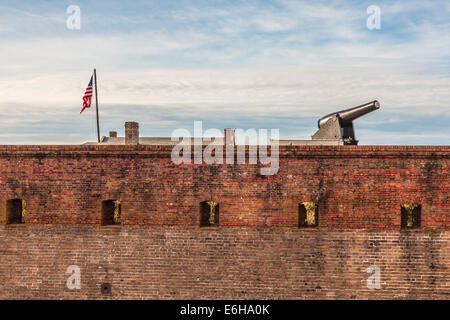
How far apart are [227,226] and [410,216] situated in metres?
4.62

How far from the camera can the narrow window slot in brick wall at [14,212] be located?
11283mm

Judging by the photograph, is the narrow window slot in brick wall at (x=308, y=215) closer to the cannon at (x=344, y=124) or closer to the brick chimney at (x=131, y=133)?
the cannon at (x=344, y=124)

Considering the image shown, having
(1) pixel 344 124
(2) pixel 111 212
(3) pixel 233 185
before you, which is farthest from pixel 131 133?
(3) pixel 233 185

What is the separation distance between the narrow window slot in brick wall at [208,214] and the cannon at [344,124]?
698cm

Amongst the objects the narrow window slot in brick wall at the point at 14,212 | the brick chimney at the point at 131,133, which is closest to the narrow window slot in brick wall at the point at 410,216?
the narrow window slot in brick wall at the point at 14,212

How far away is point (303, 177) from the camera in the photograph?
420 inches

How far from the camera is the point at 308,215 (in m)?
11.3

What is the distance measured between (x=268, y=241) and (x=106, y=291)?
14.2 ft

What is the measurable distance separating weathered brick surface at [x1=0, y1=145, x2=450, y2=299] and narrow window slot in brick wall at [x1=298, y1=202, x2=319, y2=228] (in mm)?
254

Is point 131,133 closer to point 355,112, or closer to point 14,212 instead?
point 14,212

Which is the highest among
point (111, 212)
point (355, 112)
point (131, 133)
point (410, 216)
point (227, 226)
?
point (355, 112)

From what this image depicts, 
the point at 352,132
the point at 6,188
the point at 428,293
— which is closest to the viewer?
the point at 428,293
